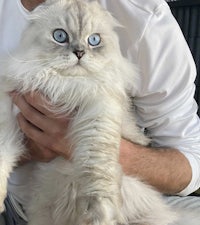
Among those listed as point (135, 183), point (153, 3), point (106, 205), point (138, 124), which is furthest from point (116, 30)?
point (106, 205)

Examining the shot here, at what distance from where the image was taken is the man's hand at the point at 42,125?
1.17 meters

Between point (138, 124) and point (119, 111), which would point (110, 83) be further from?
point (138, 124)

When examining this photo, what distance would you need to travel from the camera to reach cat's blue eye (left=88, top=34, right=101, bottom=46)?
1.13m

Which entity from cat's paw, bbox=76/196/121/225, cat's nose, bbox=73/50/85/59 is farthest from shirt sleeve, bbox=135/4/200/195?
cat's paw, bbox=76/196/121/225

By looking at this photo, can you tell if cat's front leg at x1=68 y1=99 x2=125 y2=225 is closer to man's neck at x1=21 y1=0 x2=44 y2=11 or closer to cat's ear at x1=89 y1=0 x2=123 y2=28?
cat's ear at x1=89 y1=0 x2=123 y2=28

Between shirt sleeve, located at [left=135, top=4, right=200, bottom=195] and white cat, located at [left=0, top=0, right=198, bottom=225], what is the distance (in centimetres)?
9

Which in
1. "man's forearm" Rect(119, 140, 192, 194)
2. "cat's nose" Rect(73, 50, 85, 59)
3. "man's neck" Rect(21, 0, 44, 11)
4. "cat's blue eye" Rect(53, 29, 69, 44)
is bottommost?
"man's forearm" Rect(119, 140, 192, 194)

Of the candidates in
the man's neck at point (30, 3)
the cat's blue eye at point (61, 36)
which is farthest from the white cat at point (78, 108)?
the man's neck at point (30, 3)

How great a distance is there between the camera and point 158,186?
4.44 feet

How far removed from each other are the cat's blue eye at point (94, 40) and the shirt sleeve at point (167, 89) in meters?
0.19

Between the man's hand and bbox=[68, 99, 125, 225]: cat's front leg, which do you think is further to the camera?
the man's hand

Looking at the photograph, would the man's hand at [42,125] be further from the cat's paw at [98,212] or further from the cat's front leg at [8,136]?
the cat's paw at [98,212]

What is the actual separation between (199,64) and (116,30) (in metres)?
1.05

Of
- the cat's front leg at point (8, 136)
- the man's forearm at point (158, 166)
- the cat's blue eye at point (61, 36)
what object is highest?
the cat's blue eye at point (61, 36)
